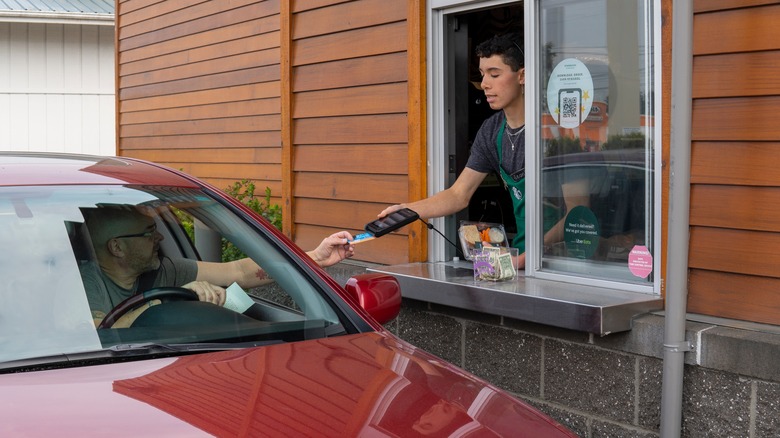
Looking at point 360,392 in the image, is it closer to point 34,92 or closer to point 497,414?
point 497,414

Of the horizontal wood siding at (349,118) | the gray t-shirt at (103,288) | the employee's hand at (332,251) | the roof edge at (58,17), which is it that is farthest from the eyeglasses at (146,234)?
the roof edge at (58,17)

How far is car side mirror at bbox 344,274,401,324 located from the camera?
11.4 feet

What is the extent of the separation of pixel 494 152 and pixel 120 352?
3447 millimetres

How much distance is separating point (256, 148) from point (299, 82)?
1.00 meters

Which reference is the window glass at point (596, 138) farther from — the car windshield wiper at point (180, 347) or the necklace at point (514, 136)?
the car windshield wiper at point (180, 347)

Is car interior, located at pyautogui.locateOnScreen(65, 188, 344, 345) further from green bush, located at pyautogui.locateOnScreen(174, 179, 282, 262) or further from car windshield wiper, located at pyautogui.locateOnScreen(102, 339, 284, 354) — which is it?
green bush, located at pyautogui.locateOnScreen(174, 179, 282, 262)

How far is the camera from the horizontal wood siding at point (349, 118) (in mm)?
6504

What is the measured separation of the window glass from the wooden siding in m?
1.08

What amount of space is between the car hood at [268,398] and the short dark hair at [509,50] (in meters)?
3.10

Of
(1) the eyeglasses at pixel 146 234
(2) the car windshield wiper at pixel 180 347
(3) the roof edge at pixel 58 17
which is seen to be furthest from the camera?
(3) the roof edge at pixel 58 17

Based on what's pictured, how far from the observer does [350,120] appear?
696 centimetres

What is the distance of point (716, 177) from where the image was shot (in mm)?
4512

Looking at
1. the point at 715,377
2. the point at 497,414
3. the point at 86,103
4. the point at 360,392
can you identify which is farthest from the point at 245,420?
the point at 86,103

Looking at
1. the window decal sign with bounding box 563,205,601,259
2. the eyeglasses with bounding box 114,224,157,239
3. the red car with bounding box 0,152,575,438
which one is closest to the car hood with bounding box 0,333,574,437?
the red car with bounding box 0,152,575,438
